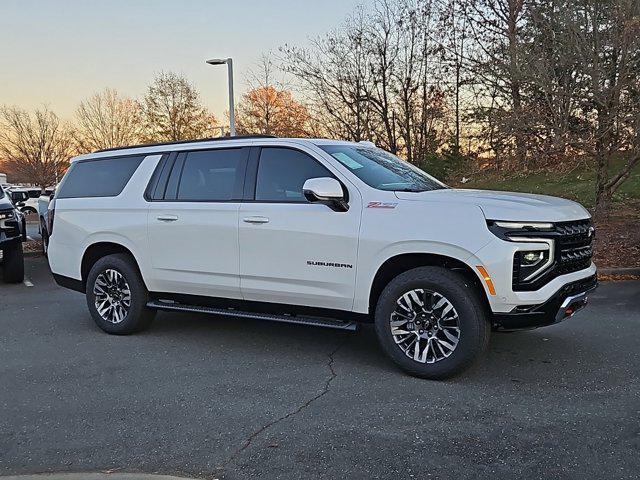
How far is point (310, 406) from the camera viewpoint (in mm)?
4152

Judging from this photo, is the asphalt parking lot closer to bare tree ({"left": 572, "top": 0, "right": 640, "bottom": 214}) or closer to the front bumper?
the front bumper

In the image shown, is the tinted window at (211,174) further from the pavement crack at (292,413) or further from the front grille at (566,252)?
the front grille at (566,252)

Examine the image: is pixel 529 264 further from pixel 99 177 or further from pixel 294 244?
pixel 99 177

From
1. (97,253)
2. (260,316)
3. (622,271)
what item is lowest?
Result: (622,271)

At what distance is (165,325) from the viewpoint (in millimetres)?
6637

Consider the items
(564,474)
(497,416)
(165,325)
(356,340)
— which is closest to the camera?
(564,474)

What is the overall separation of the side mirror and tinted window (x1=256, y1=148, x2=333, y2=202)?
0.73ft

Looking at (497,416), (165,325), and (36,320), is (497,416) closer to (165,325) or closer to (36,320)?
(165,325)

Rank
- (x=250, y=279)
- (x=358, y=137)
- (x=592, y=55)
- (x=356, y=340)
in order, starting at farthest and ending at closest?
1. (x=358, y=137)
2. (x=592, y=55)
3. (x=356, y=340)
4. (x=250, y=279)

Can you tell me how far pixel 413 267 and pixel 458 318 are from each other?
1.79 feet

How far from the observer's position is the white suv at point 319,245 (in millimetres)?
4328

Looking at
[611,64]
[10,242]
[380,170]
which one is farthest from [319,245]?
[611,64]

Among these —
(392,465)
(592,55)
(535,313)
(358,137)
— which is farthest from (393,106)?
(392,465)

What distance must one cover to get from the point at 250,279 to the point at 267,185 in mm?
833
